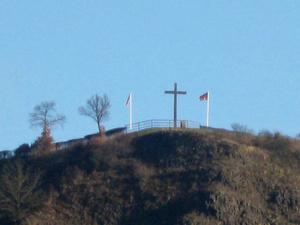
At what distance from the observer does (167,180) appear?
51500 millimetres

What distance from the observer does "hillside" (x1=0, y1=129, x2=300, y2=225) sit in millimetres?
47594

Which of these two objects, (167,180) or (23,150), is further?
(23,150)

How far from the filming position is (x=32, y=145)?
6438 centimetres

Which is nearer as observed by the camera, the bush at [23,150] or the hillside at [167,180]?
the hillside at [167,180]

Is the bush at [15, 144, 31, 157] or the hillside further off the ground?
the bush at [15, 144, 31, 157]

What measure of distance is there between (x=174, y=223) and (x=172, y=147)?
11.2m

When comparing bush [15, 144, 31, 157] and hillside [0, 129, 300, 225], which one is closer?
hillside [0, 129, 300, 225]

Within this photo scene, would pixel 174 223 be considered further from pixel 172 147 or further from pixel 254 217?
pixel 172 147

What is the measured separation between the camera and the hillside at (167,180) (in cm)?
4759

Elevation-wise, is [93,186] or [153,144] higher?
[153,144]

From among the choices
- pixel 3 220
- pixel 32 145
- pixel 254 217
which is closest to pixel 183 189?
pixel 254 217

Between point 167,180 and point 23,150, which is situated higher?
point 23,150

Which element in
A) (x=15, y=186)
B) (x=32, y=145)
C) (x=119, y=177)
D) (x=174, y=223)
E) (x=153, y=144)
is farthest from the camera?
(x=32, y=145)

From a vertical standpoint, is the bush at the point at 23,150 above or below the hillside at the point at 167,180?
above
